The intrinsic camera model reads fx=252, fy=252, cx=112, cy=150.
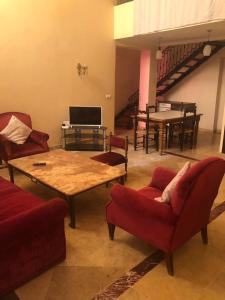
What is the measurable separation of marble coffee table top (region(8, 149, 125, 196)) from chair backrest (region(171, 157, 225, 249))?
1.05 meters

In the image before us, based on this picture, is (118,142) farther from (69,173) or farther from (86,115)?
(86,115)

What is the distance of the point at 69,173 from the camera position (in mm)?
2994

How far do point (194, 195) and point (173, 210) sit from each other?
0.64ft

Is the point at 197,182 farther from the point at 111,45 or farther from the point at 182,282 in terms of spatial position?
the point at 111,45

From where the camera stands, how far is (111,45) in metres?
6.21

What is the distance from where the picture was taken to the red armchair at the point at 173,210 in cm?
183

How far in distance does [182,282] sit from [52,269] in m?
1.06

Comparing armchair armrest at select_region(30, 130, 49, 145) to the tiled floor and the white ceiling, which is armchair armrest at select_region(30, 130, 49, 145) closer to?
the tiled floor

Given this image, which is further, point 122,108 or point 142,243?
point 122,108

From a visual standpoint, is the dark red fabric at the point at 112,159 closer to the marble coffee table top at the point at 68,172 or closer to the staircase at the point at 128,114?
the marble coffee table top at the point at 68,172

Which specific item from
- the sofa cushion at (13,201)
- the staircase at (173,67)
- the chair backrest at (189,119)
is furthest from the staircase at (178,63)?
the sofa cushion at (13,201)

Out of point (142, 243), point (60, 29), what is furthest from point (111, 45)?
point (142, 243)

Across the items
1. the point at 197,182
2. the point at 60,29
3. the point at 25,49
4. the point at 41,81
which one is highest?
the point at 60,29

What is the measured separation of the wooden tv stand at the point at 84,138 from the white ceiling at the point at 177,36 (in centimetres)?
235
